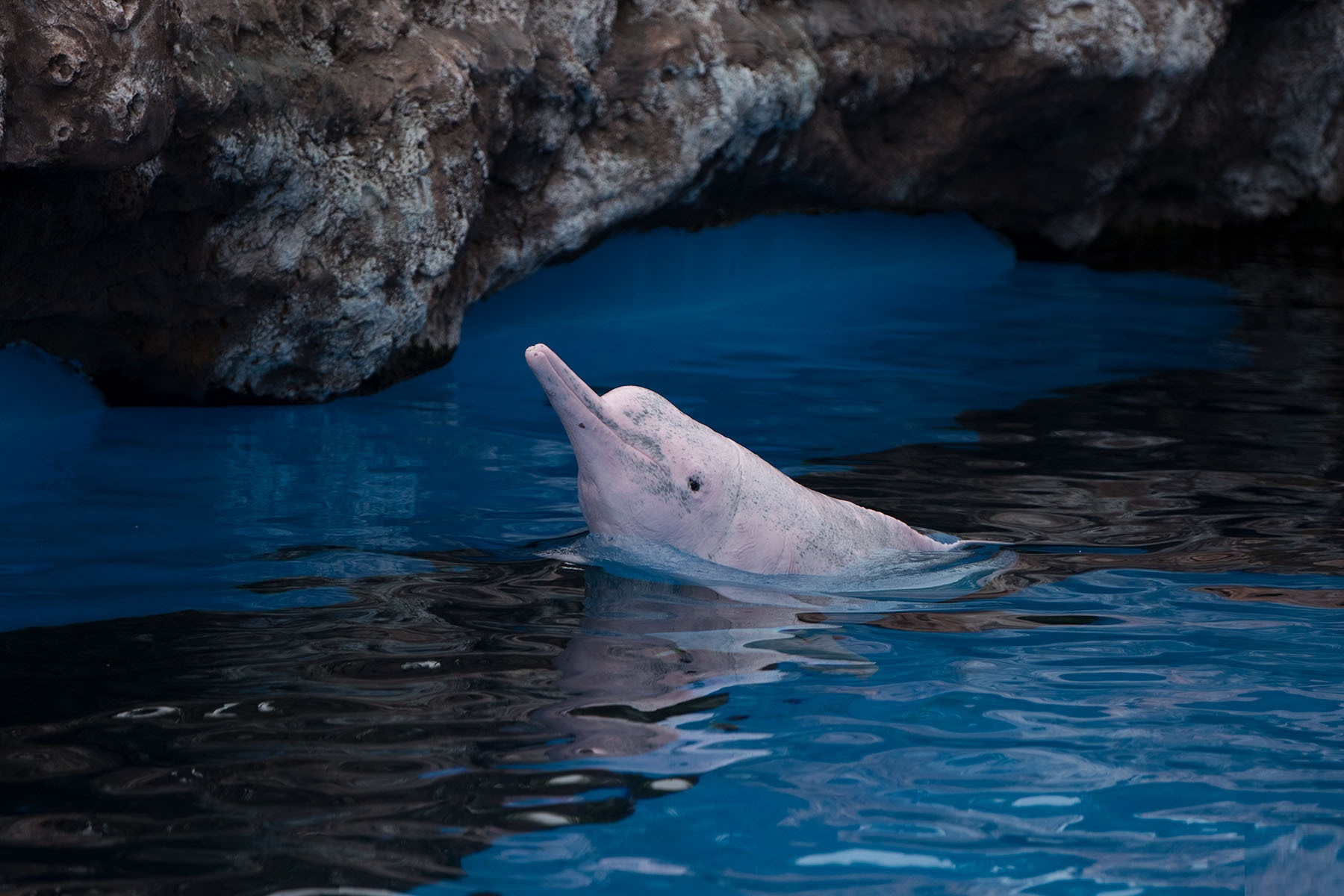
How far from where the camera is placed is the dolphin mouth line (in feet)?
13.2

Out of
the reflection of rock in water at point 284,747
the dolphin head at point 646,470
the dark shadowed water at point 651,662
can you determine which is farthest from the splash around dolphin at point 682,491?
the reflection of rock in water at point 284,747

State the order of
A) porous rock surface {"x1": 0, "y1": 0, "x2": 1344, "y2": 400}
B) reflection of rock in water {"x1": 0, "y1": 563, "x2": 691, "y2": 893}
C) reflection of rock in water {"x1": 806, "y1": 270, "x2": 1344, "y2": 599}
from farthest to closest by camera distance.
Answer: porous rock surface {"x1": 0, "y1": 0, "x2": 1344, "y2": 400} < reflection of rock in water {"x1": 806, "y1": 270, "x2": 1344, "y2": 599} < reflection of rock in water {"x1": 0, "y1": 563, "x2": 691, "y2": 893}

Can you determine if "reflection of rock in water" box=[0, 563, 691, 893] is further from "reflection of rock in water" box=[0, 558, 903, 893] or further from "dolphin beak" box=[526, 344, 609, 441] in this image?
"dolphin beak" box=[526, 344, 609, 441]

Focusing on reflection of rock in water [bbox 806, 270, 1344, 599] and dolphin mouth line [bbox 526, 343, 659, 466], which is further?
reflection of rock in water [bbox 806, 270, 1344, 599]

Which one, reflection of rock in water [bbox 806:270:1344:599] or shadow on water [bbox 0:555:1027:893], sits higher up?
reflection of rock in water [bbox 806:270:1344:599]

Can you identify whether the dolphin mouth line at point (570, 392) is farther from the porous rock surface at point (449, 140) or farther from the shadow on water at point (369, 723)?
the porous rock surface at point (449, 140)

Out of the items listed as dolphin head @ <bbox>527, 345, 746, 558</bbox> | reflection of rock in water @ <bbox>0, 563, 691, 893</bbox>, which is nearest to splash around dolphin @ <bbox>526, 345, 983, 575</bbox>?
dolphin head @ <bbox>527, 345, 746, 558</bbox>

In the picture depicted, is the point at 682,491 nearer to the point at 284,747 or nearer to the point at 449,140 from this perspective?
the point at 284,747

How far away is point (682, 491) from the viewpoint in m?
4.20

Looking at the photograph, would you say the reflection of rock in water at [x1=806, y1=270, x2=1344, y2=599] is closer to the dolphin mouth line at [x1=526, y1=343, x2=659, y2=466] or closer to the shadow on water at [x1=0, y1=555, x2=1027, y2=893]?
the shadow on water at [x1=0, y1=555, x2=1027, y2=893]

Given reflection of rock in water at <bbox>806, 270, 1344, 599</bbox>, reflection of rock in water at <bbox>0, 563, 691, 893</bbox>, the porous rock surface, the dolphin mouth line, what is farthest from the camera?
the porous rock surface

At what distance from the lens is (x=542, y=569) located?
4.44 m

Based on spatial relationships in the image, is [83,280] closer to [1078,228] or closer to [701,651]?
[701,651]

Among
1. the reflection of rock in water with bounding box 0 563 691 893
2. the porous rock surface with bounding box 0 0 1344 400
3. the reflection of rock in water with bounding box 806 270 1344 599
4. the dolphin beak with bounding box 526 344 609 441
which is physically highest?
the porous rock surface with bounding box 0 0 1344 400
